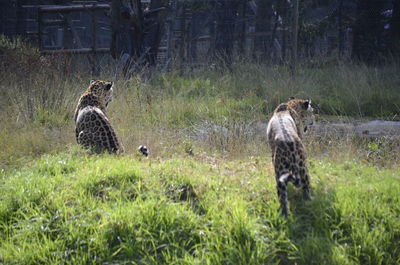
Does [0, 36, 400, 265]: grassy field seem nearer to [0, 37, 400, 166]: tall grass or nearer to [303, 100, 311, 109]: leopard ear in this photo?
[0, 37, 400, 166]: tall grass

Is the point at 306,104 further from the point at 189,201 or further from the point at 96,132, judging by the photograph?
the point at 96,132

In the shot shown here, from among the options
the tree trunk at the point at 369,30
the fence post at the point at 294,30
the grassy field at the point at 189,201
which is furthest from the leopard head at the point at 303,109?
the tree trunk at the point at 369,30

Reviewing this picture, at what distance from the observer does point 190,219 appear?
207 inches

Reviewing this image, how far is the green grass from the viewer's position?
490 cm

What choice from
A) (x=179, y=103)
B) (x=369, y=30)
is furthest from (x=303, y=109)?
(x=369, y=30)

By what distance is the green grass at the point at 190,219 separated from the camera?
4.90m

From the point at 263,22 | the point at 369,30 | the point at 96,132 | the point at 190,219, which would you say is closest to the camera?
the point at 190,219

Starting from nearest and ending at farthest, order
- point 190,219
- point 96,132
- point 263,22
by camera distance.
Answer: point 190,219 < point 96,132 < point 263,22

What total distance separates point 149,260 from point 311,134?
5020 mm

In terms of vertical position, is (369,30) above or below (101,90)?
above

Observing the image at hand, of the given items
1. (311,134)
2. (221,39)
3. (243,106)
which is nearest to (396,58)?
(221,39)

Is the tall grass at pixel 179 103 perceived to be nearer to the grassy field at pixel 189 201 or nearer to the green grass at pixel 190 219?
the grassy field at pixel 189 201

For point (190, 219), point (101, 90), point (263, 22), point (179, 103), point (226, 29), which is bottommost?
point (190, 219)

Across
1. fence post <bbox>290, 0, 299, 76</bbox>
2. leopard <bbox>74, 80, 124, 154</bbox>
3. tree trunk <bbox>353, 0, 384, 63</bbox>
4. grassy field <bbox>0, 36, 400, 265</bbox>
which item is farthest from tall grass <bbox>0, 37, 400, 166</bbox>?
tree trunk <bbox>353, 0, 384, 63</bbox>
